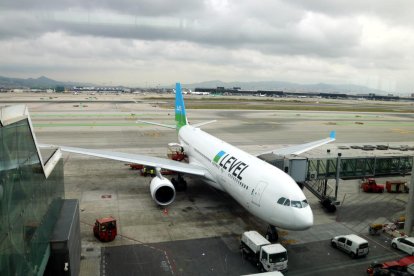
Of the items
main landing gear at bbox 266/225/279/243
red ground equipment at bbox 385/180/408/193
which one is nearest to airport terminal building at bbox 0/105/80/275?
main landing gear at bbox 266/225/279/243

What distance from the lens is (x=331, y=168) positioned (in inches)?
981

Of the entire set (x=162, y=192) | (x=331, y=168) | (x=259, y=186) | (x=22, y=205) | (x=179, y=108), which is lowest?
(x=162, y=192)

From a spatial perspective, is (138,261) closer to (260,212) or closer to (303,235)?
(260,212)

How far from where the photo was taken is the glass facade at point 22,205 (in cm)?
752

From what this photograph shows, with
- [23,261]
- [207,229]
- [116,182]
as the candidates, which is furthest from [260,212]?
[116,182]

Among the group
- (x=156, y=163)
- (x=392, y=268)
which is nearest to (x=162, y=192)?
(x=156, y=163)

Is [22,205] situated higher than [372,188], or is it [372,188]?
[22,205]

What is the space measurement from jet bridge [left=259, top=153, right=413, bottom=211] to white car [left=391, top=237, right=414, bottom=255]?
5511 mm

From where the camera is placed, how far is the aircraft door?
1747 cm

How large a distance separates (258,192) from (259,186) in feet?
1.13

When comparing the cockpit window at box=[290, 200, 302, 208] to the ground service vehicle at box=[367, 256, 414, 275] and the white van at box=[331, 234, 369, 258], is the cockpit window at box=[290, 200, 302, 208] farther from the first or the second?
the ground service vehicle at box=[367, 256, 414, 275]

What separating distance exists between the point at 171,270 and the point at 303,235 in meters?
8.46

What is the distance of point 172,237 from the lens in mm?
19125

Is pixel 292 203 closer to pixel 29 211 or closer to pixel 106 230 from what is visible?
pixel 106 230
